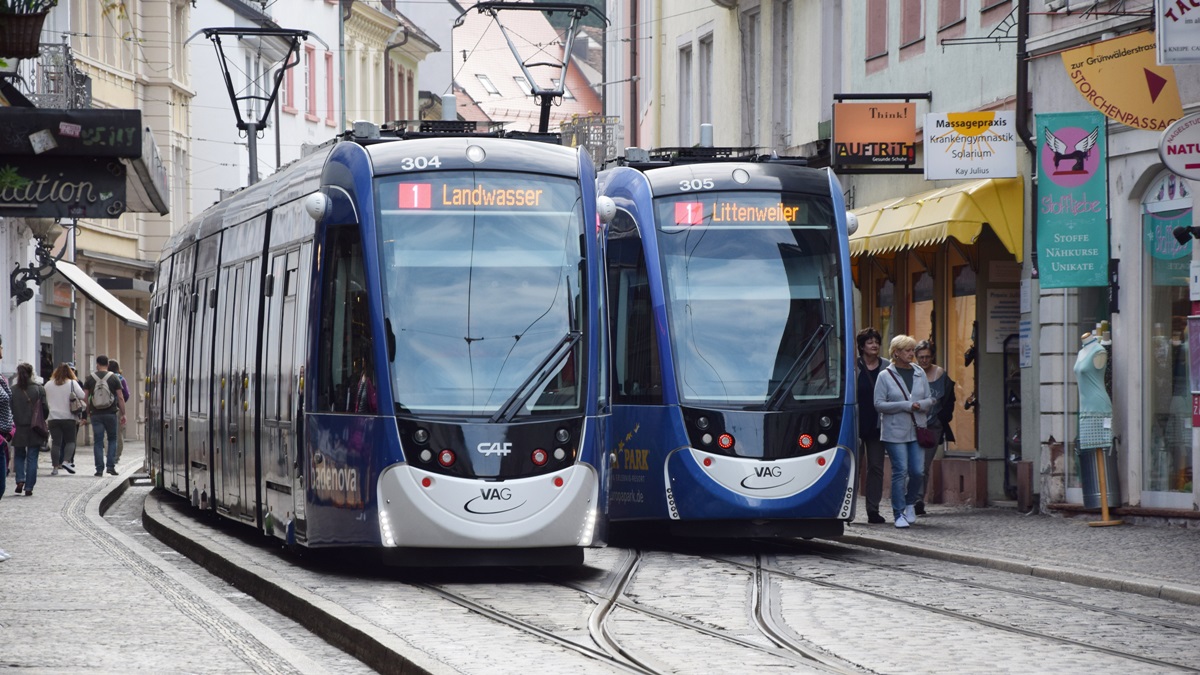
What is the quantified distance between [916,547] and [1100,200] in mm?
4739

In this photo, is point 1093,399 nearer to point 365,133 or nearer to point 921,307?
point 921,307

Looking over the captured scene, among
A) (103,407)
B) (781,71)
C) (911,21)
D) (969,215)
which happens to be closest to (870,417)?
(969,215)

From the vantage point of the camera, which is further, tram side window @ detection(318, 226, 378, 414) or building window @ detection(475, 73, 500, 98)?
building window @ detection(475, 73, 500, 98)

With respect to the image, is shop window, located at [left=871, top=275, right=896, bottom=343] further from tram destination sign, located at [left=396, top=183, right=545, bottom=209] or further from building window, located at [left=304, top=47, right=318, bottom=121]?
building window, located at [left=304, top=47, right=318, bottom=121]

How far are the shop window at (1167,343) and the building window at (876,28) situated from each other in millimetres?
8009

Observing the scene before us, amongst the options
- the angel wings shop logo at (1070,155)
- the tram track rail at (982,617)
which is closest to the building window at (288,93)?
the angel wings shop logo at (1070,155)

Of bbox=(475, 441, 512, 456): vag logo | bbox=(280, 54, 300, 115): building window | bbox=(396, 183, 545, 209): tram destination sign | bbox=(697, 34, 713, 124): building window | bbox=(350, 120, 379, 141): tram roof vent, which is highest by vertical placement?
bbox=(280, 54, 300, 115): building window

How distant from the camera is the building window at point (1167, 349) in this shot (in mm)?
19953

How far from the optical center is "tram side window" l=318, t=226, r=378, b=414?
14.4 meters

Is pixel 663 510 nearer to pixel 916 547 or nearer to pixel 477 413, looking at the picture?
pixel 916 547

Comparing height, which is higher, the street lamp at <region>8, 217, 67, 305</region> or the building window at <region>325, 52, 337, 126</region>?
the building window at <region>325, 52, 337, 126</region>

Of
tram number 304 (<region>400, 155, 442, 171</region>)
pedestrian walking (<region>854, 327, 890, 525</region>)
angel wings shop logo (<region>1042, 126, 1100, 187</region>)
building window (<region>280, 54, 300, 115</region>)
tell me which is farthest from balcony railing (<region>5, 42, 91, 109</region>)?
building window (<region>280, 54, 300, 115</region>)

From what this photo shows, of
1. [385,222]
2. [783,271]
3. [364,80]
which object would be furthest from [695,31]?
[364,80]

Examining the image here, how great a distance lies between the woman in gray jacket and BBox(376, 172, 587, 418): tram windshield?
6190 millimetres
